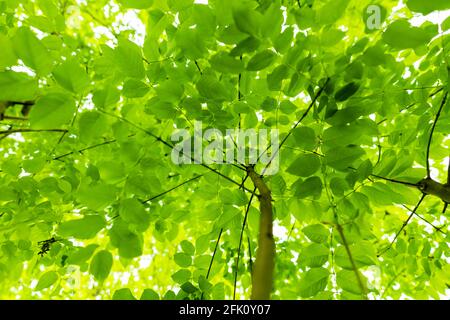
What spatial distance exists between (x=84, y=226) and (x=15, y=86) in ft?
1.77

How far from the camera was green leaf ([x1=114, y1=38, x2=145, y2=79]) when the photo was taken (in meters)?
1.20

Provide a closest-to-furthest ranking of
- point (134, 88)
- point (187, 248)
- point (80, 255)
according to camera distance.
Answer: point (80, 255), point (134, 88), point (187, 248)

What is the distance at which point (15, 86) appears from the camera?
0.94m

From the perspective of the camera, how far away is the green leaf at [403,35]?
974 mm

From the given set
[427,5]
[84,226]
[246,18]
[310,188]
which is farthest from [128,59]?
[427,5]

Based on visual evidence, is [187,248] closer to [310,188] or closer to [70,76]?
[310,188]

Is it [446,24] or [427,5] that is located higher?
[446,24]

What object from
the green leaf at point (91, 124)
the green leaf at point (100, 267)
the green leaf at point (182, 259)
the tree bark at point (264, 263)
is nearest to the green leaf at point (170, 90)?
the green leaf at point (91, 124)

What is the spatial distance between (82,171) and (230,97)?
55.9 inches

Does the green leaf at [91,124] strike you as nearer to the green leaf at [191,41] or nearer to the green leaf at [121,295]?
the green leaf at [191,41]

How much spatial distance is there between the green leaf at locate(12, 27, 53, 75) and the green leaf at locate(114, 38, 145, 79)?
0.29m

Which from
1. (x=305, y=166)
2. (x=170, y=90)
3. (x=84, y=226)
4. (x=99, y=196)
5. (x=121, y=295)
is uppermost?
(x=170, y=90)

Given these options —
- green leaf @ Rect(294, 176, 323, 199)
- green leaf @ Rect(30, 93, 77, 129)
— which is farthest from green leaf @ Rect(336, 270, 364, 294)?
green leaf @ Rect(30, 93, 77, 129)

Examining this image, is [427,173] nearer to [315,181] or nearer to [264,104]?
[315,181]
